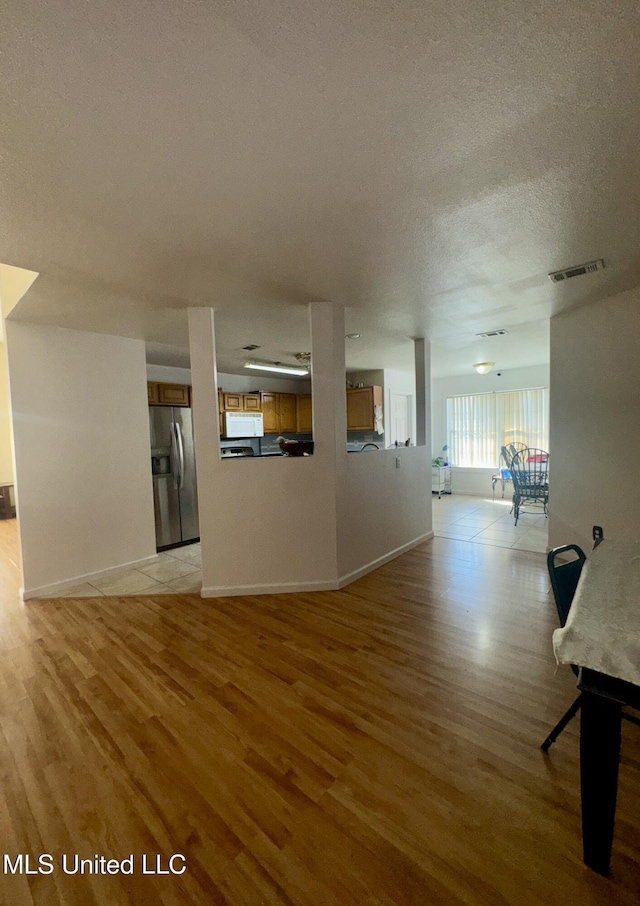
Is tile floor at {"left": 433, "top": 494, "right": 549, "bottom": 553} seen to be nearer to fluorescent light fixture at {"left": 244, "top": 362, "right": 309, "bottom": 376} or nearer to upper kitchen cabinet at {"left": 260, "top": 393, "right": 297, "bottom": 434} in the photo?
upper kitchen cabinet at {"left": 260, "top": 393, "right": 297, "bottom": 434}

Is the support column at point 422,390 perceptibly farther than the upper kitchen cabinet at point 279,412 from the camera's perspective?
No

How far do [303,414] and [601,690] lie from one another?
6.19m

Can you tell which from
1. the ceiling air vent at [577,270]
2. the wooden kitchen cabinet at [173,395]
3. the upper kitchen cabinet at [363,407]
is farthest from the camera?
the upper kitchen cabinet at [363,407]

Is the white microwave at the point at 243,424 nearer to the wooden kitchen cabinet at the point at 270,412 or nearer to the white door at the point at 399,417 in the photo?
the wooden kitchen cabinet at the point at 270,412

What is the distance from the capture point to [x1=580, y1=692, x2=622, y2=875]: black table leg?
1.04 m

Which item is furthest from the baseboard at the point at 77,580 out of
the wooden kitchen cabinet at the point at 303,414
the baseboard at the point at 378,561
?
the wooden kitchen cabinet at the point at 303,414

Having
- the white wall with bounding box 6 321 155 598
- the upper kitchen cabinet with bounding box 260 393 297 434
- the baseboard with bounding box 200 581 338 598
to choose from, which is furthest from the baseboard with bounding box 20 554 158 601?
the upper kitchen cabinet with bounding box 260 393 297 434

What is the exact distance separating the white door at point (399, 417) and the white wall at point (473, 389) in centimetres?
115

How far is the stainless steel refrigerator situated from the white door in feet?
11.8

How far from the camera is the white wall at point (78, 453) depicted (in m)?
3.35

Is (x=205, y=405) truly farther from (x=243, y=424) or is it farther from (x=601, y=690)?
(x=601, y=690)

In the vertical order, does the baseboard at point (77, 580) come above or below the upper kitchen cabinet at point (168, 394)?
below

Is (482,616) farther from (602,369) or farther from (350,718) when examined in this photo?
(602,369)

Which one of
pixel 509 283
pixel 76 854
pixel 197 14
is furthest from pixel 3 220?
pixel 509 283
